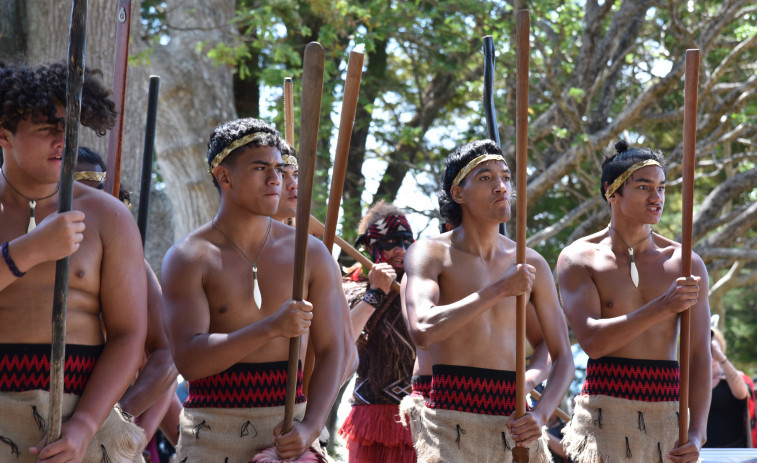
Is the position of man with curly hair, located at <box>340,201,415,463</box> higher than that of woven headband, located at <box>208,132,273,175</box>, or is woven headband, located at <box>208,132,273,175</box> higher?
woven headband, located at <box>208,132,273,175</box>

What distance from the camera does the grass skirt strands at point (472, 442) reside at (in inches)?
154

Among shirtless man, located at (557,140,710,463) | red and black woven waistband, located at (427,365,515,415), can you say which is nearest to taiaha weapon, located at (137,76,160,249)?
red and black woven waistband, located at (427,365,515,415)

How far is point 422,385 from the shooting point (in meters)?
4.55

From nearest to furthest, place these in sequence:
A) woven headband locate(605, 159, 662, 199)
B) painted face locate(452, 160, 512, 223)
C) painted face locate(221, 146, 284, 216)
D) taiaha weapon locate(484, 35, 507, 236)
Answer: painted face locate(221, 146, 284, 216) < painted face locate(452, 160, 512, 223) < woven headband locate(605, 159, 662, 199) < taiaha weapon locate(484, 35, 507, 236)

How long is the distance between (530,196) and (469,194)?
6244 mm

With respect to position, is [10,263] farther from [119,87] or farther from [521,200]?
[521,200]

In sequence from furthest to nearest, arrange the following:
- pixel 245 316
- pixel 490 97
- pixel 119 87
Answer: pixel 490 97
pixel 119 87
pixel 245 316

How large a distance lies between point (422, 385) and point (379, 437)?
90 cm

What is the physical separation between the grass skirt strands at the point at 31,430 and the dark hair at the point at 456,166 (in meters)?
2.00

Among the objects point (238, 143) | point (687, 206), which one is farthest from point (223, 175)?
point (687, 206)

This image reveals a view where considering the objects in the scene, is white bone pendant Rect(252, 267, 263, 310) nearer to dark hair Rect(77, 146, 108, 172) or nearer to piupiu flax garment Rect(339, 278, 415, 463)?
dark hair Rect(77, 146, 108, 172)

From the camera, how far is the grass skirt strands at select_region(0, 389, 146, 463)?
2.82m

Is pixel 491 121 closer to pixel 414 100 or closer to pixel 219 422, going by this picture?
pixel 219 422

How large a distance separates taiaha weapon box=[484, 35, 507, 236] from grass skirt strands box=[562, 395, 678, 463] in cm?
106
